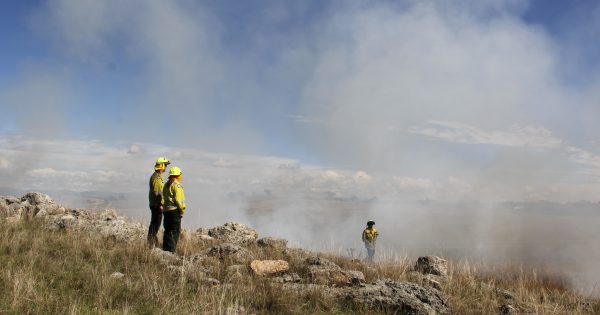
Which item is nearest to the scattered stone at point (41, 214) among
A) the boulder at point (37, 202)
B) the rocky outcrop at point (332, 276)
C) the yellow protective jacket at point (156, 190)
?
the boulder at point (37, 202)

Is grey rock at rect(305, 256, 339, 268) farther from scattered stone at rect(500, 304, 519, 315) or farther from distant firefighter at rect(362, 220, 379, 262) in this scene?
distant firefighter at rect(362, 220, 379, 262)

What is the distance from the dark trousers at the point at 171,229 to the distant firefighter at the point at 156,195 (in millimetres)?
1101

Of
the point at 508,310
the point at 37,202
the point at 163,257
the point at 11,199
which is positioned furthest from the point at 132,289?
the point at 11,199

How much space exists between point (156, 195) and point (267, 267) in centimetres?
469

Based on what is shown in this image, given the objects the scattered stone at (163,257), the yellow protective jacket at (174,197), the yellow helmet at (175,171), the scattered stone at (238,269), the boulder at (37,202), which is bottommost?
the scattered stone at (238,269)

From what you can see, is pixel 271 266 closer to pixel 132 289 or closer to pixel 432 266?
pixel 132 289

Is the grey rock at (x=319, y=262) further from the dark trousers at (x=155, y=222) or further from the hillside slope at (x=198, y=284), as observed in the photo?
the dark trousers at (x=155, y=222)

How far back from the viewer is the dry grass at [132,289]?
219 inches

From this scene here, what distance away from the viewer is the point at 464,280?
34.6 feet

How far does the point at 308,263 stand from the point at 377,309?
3.43m

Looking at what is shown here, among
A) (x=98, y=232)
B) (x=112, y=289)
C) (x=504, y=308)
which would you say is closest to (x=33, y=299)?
(x=112, y=289)

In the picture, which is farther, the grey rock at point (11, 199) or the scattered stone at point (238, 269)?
the grey rock at point (11, 199)

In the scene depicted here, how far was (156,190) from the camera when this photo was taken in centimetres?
1189

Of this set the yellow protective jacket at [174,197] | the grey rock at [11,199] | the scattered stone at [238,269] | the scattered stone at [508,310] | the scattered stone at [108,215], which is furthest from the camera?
the grey rock at [11,199]
